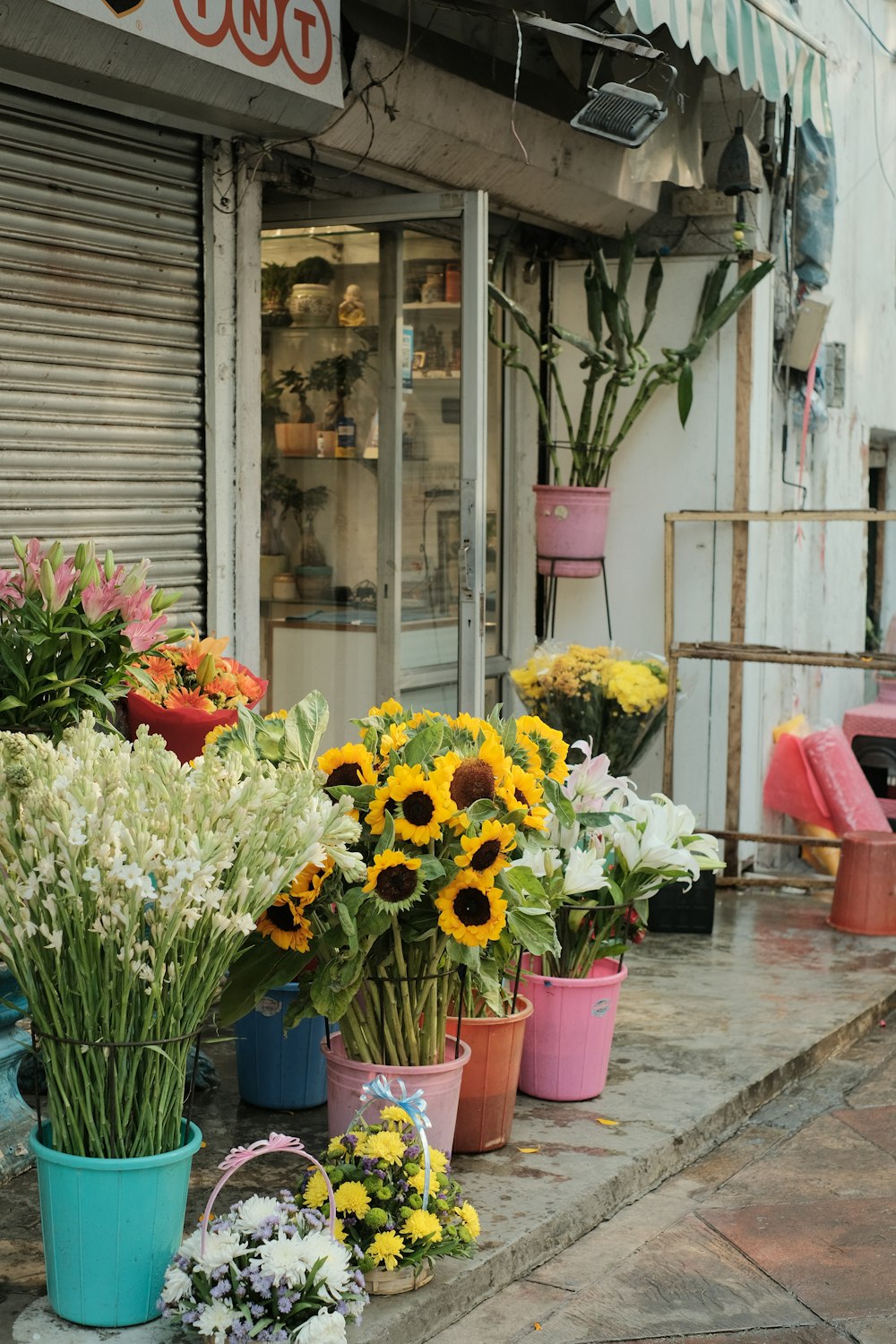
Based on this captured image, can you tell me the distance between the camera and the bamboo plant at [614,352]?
748 centimetres

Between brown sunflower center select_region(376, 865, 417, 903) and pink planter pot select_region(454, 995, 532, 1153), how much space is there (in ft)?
2.45

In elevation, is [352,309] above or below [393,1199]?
above

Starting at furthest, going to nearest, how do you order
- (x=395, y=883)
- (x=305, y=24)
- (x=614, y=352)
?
(x=614, y=352) → (x=305, y=24) → (x=395, y=883)

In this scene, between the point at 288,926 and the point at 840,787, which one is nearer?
the point at 288,926

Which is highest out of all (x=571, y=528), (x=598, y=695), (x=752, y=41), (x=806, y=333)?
(x=752, y=41)

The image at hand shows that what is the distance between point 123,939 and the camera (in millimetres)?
2785

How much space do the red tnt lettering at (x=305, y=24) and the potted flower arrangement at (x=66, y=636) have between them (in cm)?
219

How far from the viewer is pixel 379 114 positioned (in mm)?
5812

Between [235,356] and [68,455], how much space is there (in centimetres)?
91

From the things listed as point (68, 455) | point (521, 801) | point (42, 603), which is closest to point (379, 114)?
point (68, 455)

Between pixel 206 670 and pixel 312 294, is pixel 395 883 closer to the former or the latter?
pixel 206 670

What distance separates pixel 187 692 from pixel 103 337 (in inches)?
60.7

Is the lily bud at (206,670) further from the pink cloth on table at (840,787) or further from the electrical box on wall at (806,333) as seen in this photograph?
the electrical box on wall at (806,333)

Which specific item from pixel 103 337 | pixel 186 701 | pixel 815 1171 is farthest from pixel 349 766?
pixel 103 337
